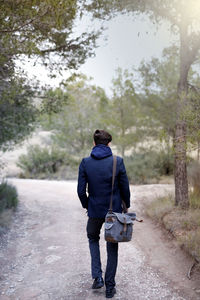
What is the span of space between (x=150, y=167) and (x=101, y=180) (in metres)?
13.2

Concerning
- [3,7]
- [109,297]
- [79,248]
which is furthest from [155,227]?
[3,7]

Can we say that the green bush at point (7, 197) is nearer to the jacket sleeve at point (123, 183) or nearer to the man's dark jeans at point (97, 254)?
the man's dark jeans at point (97, 254)

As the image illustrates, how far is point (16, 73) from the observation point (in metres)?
5.96

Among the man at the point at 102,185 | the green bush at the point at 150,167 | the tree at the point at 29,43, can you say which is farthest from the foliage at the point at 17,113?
the green bush at the point at 150,167

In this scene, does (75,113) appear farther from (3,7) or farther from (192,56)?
(3,7)

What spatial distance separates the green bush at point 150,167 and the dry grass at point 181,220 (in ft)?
22.1

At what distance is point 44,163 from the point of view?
70.9ft

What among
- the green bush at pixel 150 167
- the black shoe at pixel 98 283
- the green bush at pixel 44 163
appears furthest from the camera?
the green bush at pixel 44 163

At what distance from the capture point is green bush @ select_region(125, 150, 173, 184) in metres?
16.1

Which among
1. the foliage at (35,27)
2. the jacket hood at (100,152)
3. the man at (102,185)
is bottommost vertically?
the man at (102,185)

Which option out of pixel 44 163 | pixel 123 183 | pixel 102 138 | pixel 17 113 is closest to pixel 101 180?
pixel 123 183

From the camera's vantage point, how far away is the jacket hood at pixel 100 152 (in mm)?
4059

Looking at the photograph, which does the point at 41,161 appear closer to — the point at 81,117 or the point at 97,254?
the point at 81,117

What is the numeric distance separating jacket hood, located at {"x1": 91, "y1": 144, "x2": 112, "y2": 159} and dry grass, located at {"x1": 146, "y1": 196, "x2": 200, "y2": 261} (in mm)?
2552
